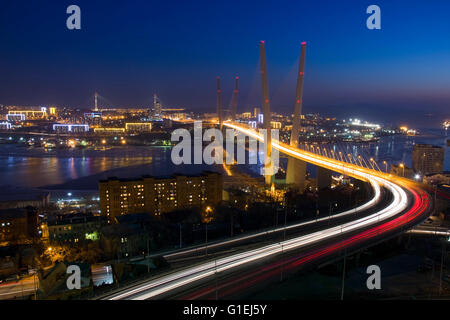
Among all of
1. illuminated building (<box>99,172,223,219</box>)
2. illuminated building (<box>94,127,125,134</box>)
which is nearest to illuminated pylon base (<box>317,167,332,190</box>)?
illuminated building (<box>99,172,223,219</box>)

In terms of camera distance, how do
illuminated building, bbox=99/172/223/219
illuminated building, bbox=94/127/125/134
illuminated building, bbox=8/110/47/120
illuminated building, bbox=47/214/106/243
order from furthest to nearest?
illuminated building, bbox=8/110/47/120 → illuminated building, bbox=94/127/125/134 → illuminated building, bbox=99/172/223/219 → illuminated building, bbox=47/214/106/243

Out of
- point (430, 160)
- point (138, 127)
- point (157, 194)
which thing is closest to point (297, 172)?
point (157, 194)

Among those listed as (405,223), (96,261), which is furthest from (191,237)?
(405,223)

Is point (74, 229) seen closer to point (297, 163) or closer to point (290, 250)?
point (290, 250)

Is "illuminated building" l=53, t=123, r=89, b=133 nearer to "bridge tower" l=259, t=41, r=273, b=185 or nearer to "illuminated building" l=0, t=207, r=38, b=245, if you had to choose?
"bridge tower" l=259, t=41, r=273, b=185

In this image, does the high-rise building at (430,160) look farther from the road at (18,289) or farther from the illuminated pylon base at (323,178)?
the road at (18,289)

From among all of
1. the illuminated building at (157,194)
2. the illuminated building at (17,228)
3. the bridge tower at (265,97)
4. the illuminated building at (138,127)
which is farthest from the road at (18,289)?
the illuminated building at (138,127)
